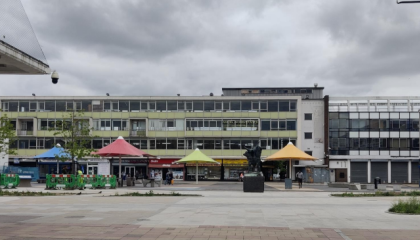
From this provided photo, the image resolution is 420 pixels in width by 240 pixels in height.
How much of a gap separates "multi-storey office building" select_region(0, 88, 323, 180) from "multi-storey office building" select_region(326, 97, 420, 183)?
10.0ft

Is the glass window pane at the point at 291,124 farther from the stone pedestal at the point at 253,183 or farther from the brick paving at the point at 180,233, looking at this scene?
the brick paving at the point at 180,233

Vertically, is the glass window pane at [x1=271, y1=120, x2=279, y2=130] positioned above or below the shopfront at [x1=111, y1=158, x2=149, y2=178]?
above

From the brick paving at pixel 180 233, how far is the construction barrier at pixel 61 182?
19.2 meters

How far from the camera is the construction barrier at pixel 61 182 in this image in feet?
104

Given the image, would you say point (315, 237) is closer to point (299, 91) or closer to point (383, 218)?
point (383, 218)

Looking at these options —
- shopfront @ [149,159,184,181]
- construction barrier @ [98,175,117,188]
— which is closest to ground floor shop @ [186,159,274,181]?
shopfront @ [149,159,184,181]

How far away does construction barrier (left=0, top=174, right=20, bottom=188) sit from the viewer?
1299 inches

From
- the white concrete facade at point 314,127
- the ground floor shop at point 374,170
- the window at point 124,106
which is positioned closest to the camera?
the ground floor shop at point 374,170

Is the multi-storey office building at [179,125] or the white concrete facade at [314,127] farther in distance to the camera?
the white concrete facade at [314,127]

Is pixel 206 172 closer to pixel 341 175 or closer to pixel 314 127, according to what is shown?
pixel 314 127

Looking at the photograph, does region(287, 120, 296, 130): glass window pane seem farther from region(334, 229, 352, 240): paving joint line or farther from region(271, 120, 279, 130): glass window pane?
region(334, 229, 352, 240): paving joint line

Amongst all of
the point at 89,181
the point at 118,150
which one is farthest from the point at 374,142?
the point at 89,181

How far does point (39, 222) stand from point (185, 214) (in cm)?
445

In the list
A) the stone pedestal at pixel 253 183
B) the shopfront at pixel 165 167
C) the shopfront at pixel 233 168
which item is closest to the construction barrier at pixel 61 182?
the stone pedestal at pixel 253 183
